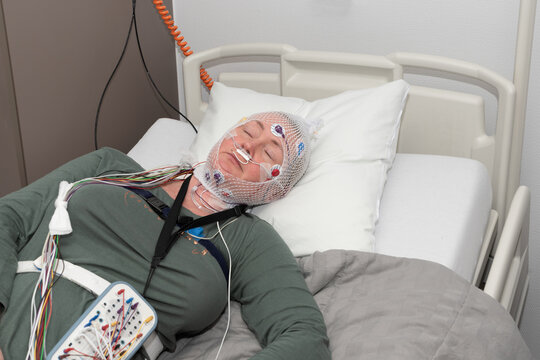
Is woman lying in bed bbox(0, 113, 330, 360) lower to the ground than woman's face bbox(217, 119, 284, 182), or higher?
lower

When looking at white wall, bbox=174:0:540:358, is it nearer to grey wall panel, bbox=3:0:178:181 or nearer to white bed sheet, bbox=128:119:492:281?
grey wall panel, bbox=3:0:178:181

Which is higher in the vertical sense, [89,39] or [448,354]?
[89,39]

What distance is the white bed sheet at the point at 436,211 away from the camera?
177 centimetres

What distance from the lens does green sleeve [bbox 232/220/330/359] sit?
4.65 ft

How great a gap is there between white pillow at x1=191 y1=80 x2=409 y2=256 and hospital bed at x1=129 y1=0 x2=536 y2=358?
0.08 m

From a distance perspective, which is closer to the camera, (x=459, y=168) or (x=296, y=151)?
(x=296, y=151)

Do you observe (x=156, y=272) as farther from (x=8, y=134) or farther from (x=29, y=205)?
(x=8, y=134)

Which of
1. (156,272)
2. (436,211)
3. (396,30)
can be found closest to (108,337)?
(156,272)

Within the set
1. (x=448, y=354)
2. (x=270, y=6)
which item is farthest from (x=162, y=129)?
(x=448, y=354)

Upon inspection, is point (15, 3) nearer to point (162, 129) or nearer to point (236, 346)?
point (162, 129)

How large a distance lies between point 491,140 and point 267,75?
862 mm

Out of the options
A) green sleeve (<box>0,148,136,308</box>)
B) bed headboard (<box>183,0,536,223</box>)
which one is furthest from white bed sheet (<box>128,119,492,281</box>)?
green sleeve (<box>0,148,136,308</box>)

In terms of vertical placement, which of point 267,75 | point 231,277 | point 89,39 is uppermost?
point 89,39

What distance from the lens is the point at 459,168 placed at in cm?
198
